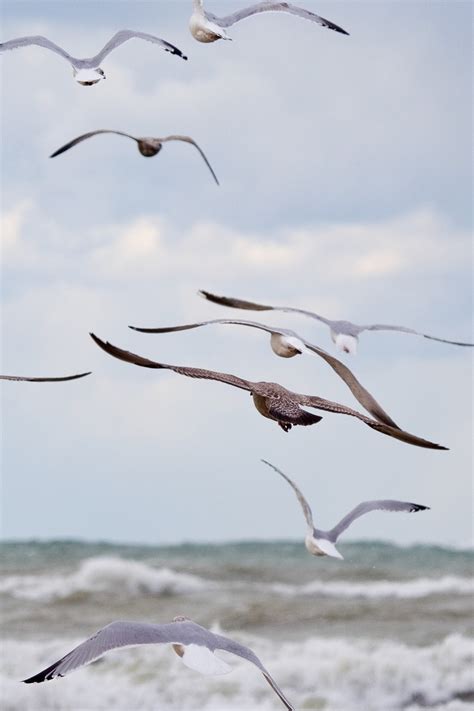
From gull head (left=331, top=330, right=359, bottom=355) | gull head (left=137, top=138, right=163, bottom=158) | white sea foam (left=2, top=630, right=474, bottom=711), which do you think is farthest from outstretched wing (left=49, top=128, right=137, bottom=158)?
white sea foam (left=2, top=630, right=474, bottom=711)

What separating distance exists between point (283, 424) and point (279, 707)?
12.4ft

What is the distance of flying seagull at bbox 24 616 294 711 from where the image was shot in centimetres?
235

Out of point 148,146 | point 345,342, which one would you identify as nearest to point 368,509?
point 345,342

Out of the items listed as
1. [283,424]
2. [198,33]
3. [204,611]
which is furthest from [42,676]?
[204,611]

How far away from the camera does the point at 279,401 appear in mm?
2791

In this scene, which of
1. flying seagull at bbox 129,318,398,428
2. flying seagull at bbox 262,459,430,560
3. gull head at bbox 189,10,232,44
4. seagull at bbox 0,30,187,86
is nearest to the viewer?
flying seagull at bbox 129,318,398,428

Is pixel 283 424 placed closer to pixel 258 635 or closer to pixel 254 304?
pixel 254 304

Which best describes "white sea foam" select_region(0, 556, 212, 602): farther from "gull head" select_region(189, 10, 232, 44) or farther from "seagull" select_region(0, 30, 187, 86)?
"gull head" select_region(189, 10, 232, 44)

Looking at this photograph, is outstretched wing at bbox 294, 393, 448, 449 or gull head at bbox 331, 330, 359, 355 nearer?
outstretched wing at bbox 294, 393, 448, 449

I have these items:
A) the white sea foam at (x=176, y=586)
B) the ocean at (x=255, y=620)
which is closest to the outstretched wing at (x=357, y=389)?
the ocean at (x=255, y=620)

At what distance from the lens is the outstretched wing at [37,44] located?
3471 millimetres

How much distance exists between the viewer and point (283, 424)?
2861 millimetres

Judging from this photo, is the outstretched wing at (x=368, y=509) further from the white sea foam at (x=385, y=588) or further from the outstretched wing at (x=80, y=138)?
the white sea foam at (x=385, y=588)

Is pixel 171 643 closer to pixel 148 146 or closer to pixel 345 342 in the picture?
pixel 345 342
